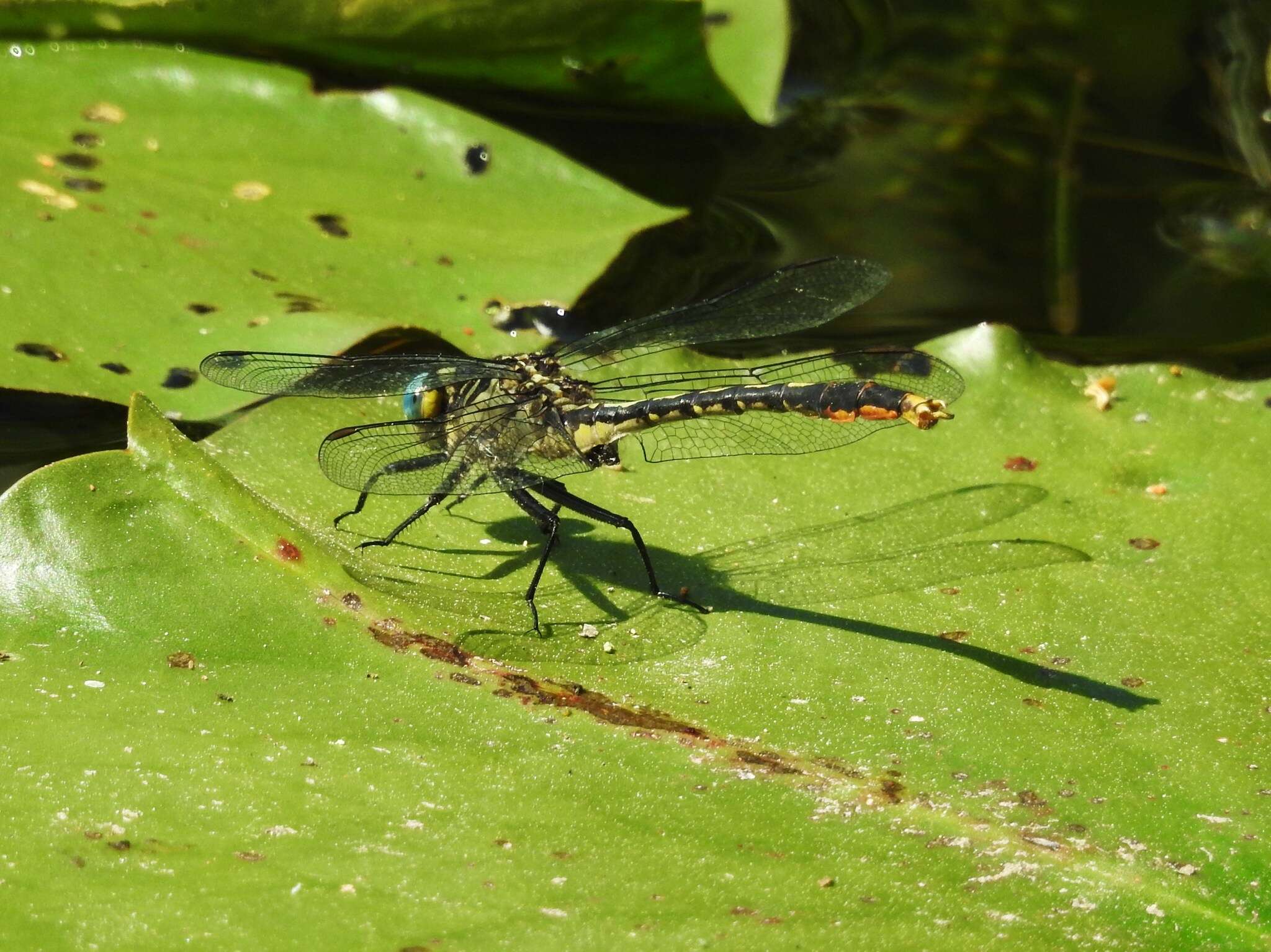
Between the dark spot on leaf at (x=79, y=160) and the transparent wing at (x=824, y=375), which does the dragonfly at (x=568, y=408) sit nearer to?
the transparent wing at (x=824, y=375)

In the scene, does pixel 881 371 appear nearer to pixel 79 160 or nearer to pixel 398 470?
pixel 398 470

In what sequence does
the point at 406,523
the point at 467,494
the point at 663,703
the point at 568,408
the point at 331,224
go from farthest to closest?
the point at 331,224 < the point at 568,408 < the point at 467,494 < the point at 406,523 < the point at 663,703

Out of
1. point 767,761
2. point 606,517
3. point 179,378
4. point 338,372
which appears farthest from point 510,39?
point 767,761

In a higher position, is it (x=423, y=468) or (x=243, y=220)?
(x=243, y=220)

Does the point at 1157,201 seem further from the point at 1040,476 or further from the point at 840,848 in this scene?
the point at 840,848

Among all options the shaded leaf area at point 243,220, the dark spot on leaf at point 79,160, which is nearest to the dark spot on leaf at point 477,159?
the shaded leaf area at point 243,220
